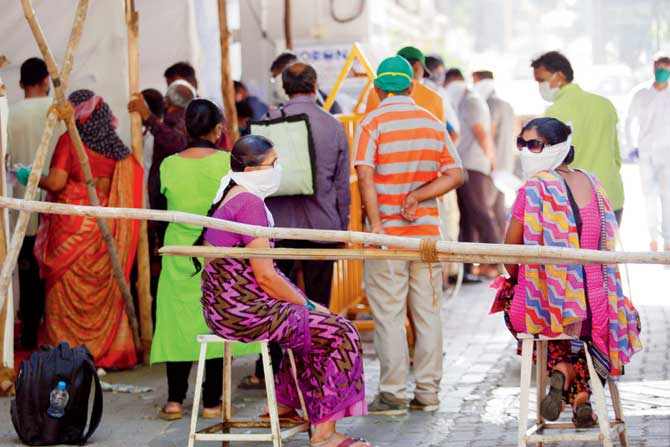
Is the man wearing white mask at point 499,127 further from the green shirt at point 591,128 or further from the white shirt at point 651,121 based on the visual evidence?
the green shirt at point 591,128

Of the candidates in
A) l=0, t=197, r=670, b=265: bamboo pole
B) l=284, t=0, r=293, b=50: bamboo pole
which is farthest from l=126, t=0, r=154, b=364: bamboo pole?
l=284, t=0, r=293, b=50: bamboo pole

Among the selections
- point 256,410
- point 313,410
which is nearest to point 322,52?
point 256,410

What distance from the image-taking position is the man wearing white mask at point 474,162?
39.8ft

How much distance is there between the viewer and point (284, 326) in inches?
229

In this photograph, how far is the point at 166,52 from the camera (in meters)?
10.2

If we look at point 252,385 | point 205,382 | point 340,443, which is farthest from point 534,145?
point 252,385

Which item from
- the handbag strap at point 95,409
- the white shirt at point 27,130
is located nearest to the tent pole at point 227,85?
the white shirt at point 27,130

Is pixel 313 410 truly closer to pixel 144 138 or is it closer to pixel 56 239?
pixel 56 239

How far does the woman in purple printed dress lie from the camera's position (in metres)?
5.81

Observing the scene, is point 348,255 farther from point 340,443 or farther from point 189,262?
point 189,262

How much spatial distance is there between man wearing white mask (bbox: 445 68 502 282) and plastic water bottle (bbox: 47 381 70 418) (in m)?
6.37

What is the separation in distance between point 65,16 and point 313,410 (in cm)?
436

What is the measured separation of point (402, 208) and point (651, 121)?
6.24m

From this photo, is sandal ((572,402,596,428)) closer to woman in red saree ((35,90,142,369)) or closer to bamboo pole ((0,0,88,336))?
bamboo pole ((0,0,88,336))
